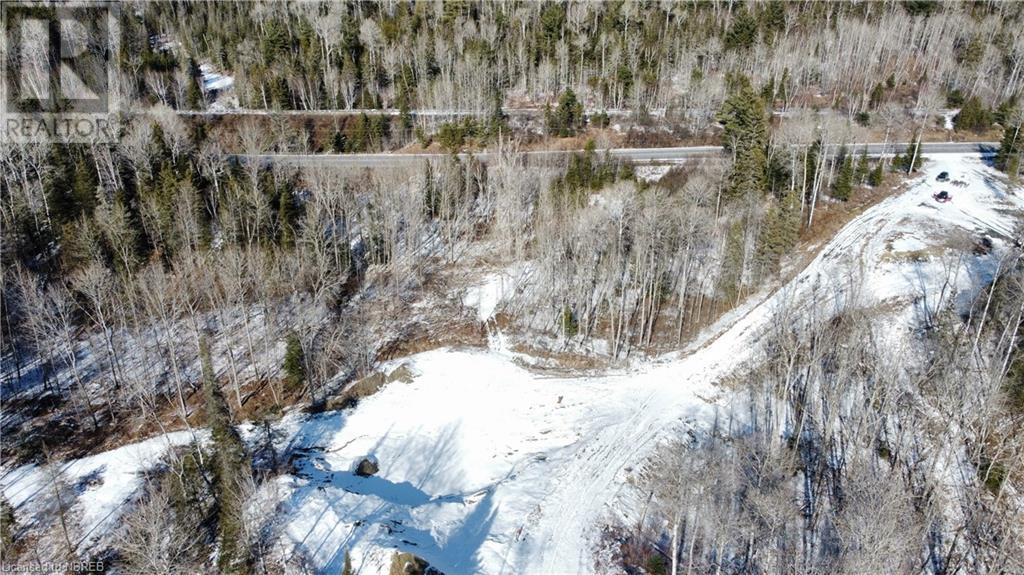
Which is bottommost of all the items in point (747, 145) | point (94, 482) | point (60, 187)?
point (94, 482)

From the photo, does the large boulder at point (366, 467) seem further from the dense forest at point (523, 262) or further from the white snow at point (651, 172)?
the white snow at point (651, 172)

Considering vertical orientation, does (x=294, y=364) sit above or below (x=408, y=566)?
above

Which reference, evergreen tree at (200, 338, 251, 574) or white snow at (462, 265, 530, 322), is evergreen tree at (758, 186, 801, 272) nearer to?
white snow at (462, 265, 530, 322)

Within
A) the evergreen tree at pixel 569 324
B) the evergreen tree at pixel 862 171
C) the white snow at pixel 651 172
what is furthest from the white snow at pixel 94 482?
the evergreen tree at pixel 862 171

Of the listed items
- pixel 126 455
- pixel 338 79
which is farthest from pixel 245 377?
pixel 338 79

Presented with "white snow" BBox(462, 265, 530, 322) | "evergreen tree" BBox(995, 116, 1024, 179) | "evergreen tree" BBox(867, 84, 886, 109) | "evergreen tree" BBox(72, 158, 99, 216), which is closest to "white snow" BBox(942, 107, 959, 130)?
"evergreen tree" BBox(867, 84, 886, 109)

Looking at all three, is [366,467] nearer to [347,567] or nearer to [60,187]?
[347,567]

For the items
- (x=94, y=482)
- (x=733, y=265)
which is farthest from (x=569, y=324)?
(x=94, y=482)
